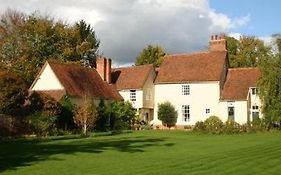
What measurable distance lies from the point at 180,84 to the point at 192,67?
263 centimetres

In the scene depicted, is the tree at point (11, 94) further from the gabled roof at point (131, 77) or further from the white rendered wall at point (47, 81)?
the gabled roof at point (131, 77)

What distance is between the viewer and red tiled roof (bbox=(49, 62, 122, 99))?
154 ft

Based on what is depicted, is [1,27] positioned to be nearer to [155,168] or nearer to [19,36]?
[19,36]

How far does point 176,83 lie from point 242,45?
23.0 metres

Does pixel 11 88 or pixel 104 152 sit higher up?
pixel 11 88

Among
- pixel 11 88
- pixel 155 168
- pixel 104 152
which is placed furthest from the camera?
pixel 11 88

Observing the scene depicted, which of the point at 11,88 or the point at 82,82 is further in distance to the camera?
the point at 82,82

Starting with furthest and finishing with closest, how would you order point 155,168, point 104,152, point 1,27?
1. point 1,27
2. point 104,152
3. point 155,168

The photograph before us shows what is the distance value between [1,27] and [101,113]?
16909 millimetres

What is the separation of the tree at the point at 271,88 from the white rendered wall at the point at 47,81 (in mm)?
19991

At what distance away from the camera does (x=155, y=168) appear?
625 inches

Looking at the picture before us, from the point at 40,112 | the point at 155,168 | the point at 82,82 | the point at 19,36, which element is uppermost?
the point at 19,36

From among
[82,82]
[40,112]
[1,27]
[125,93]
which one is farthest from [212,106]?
[1,27]

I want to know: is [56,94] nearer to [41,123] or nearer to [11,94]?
[11,94]
